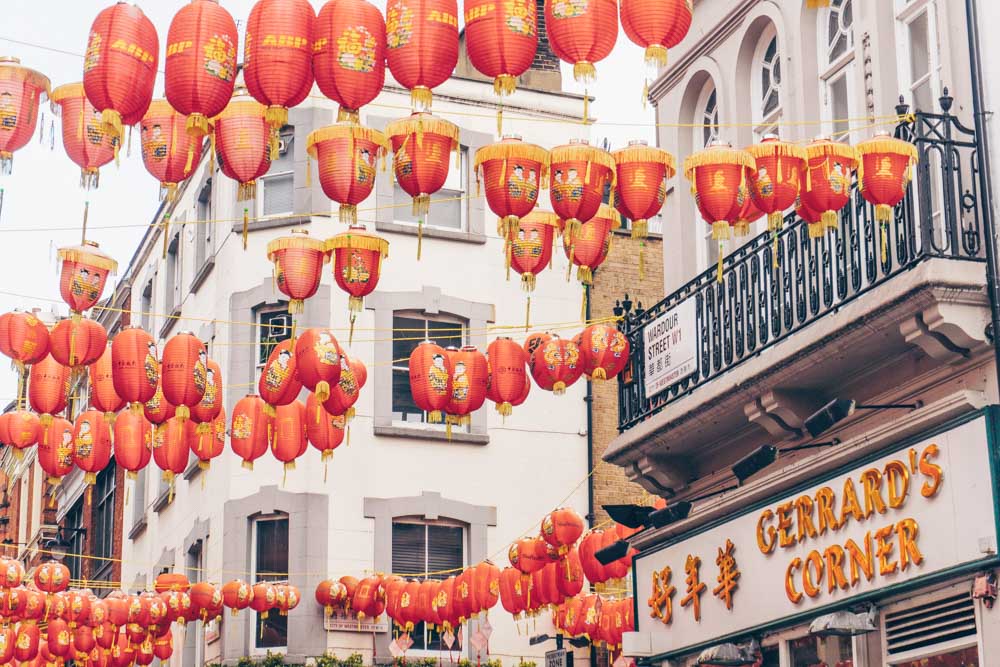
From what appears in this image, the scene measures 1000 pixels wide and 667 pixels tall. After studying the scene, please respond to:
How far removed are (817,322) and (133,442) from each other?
1074cm

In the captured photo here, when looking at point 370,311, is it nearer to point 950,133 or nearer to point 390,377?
point 390,377

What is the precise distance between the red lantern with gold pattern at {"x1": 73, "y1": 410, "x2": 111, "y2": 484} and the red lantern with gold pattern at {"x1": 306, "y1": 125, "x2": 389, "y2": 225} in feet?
25.6

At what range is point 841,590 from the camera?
577 inches

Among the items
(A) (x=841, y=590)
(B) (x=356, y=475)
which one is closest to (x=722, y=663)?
(A) (x=841, y=590)

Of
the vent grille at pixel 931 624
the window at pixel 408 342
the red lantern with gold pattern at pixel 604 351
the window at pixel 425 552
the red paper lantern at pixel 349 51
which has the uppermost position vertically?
the window at pixel 408 342

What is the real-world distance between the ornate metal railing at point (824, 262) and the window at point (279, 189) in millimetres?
12624

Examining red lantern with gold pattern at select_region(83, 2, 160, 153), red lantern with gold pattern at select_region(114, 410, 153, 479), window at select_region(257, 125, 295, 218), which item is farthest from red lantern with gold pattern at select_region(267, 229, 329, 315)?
window at select_region(257, 125, 295, 218)

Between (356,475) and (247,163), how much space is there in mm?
14301

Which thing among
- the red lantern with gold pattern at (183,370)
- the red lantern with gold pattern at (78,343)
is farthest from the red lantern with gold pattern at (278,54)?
the red lantern with gold pattern at (183,370)

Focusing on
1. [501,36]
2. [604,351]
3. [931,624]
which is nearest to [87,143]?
[501,36]

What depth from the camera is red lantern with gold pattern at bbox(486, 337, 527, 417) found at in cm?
2014

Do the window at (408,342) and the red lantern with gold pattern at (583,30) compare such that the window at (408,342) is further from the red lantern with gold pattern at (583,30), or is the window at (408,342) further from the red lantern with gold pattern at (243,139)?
the red lantern with gold pattern at (583,30)

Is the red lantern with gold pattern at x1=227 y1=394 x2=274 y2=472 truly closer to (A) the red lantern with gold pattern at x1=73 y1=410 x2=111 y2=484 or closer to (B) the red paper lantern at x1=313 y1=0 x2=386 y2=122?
(A) the red lantern with gold pattern at x1=73 y1=410 x2=111 y2=484

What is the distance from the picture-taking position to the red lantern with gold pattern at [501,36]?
13469 millimetres
